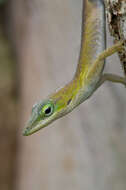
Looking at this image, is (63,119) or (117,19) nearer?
(117,19)

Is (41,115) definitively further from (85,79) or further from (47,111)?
(85,79)

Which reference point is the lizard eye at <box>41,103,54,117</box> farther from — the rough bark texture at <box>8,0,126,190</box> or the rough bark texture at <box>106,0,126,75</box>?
the rough bark texture at <box>8,0,126,190</box>

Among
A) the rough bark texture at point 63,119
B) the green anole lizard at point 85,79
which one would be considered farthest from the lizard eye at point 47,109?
the rough bark texture at point 63,119

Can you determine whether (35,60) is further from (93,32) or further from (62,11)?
(93,32)

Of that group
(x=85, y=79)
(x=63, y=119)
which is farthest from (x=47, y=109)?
(x=63, y=119)

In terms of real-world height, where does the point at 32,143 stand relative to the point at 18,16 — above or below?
below

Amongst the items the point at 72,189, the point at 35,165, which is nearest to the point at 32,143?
the point at 35,165

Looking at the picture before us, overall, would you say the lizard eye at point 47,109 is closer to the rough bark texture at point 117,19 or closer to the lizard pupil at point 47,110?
the lizard pupil at point 47,110
